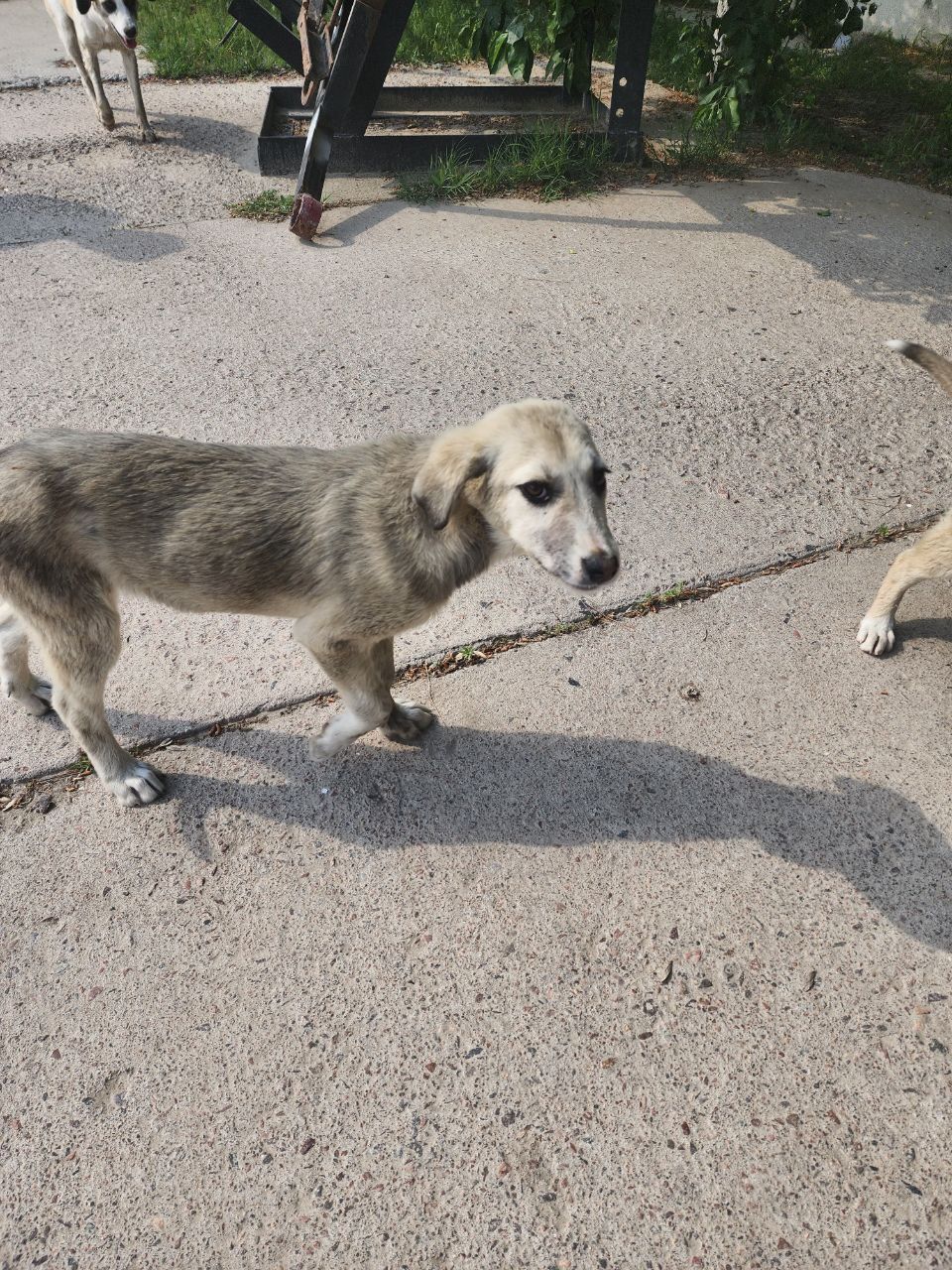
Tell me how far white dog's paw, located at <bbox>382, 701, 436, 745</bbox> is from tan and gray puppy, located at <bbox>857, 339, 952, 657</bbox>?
1.79 meters

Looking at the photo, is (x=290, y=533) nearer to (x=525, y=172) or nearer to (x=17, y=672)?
(x=17, y=672)

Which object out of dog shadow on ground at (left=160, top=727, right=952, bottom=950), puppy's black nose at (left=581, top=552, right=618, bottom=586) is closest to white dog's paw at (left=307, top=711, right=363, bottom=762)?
dog shadow on ground at (left=160, top=727, right=952, bottom=950)

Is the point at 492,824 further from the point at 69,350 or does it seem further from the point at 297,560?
the point at 69,350

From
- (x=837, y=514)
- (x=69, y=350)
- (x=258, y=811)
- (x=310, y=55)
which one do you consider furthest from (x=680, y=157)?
(x=258, y=811)

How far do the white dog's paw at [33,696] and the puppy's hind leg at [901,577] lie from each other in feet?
10.2

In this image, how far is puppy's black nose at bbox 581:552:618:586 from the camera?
232 centimetres

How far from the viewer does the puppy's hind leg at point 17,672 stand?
9.25ft

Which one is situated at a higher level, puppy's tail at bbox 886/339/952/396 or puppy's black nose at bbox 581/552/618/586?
puppy's tail at bbox 886/339/952/396

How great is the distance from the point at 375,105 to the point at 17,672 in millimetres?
6268

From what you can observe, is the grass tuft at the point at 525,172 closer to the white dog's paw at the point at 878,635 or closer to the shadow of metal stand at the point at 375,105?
the shadow of metal stand at the point at 375,105

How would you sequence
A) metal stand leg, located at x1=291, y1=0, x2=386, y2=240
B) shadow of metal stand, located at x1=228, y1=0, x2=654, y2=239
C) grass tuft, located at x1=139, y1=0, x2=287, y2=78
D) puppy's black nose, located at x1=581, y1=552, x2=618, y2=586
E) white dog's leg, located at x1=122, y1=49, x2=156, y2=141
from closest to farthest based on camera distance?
puppy's black nose, located at x1=581, y1=552, x2=618, y2=586 → metal stand leg, located at x1=291, y1=0, x2=386, y2=240 → shadow of metal stand, located at x1=228, y1=0, x2=654, y2=239 → white dog's leg, located at x1=122, y1=49, x2=156, y2=141 → grass tuft, located at x1=139, y1=0, x2=287, y2=78

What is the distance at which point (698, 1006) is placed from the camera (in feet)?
7.62

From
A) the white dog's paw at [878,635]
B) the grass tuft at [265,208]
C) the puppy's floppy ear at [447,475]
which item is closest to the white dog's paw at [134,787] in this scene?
the puppy's floppy ear at [447,475]

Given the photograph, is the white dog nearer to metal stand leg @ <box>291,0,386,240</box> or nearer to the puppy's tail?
metal stand leg @ <box>291,0,386,240</box>
